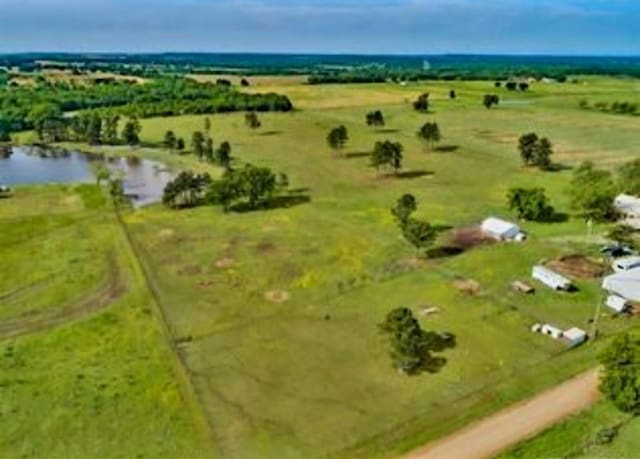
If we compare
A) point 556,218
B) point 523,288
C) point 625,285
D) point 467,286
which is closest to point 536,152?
point 556,218

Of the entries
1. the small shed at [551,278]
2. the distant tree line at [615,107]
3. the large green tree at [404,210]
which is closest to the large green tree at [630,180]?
the small shed at [551,278]

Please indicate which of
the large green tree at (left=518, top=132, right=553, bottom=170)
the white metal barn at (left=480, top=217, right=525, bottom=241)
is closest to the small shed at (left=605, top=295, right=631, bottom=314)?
the white metal barn at (left=480, top=217, right=525, bottom=241)

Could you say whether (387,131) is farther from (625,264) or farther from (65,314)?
(65,314)

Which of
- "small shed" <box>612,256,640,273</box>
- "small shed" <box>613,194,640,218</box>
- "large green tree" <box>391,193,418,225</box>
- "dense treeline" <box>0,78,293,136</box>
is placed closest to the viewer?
"small shed" <box>612,256,640,273</box>

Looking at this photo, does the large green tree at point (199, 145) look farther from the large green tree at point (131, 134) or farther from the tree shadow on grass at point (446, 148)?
the tree shadow on grass at point (446, 148)

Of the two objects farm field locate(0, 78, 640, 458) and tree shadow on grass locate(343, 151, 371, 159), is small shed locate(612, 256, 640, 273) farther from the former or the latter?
tree shadow on grass locate(343, 151, 371, 159)

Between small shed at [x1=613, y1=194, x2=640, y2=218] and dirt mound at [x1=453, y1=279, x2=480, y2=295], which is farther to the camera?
small shed at [x1=613, y1=194, x2=640, y2=218]
